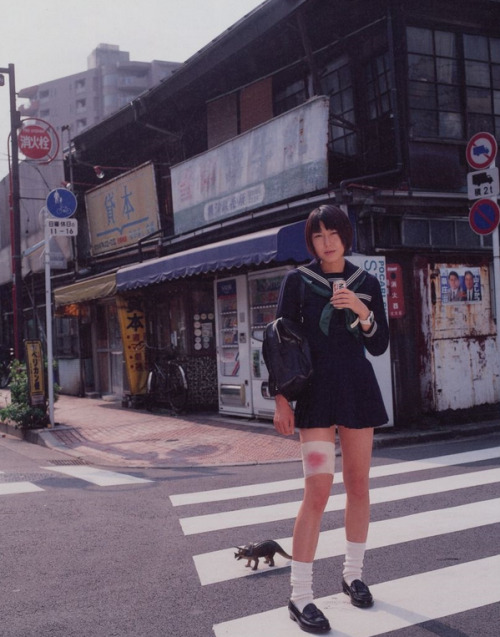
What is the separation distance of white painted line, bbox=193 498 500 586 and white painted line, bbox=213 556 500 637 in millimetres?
660

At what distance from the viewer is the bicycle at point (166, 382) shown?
12797 millimetres

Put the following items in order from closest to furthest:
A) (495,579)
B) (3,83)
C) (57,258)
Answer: (495,579), (3,83), (57,258)

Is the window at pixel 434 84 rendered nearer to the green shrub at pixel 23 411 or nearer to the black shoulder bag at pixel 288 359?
the green shrub at pixel 23 411

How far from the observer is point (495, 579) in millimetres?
3783

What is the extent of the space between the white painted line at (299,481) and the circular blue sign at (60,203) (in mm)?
6334

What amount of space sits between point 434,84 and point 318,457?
9181 millimetres

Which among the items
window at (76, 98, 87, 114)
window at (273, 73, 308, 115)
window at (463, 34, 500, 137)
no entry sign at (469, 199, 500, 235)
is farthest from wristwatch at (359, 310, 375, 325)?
window at (76, 98, 87, 114)

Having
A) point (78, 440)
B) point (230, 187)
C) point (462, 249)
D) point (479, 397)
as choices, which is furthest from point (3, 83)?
point (479, 397)

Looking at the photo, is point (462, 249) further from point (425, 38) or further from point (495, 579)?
point (495, 579)

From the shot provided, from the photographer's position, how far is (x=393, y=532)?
485 cm

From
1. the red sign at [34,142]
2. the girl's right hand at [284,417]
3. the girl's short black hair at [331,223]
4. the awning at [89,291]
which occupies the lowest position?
the girl's right hand at [284,417]

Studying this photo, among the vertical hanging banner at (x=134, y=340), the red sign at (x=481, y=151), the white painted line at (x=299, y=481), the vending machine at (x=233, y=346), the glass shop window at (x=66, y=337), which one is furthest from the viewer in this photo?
the glass shop window at (x=66, y=337)

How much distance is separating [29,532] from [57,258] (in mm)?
15687

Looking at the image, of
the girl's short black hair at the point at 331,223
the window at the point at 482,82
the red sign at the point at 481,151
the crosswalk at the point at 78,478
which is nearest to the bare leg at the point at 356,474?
the girl's short black hair at the point at 331,223
